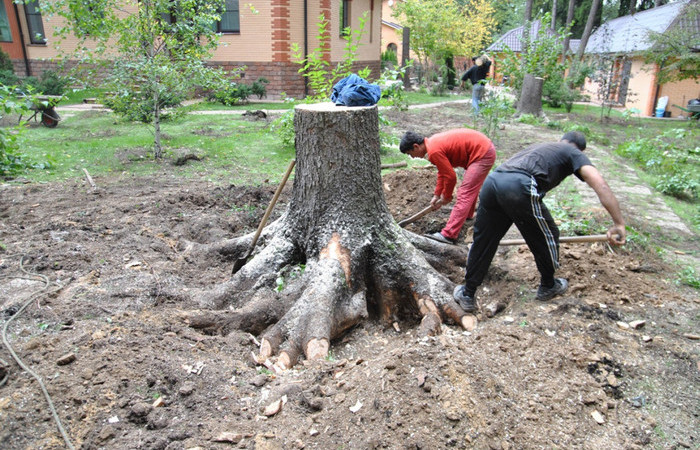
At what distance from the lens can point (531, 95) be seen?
15.1m

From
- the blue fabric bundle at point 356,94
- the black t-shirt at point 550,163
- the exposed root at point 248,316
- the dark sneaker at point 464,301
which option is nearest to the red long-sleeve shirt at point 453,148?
the blue fabric bundle at point 356,94

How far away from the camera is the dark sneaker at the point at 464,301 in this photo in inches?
155

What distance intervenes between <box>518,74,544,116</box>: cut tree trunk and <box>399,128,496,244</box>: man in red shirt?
11.4 metres

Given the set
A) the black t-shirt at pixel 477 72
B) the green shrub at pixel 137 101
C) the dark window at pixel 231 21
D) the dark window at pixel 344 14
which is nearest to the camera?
the green shrub at pixel 137 101

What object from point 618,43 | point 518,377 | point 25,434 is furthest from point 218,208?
point 618,43

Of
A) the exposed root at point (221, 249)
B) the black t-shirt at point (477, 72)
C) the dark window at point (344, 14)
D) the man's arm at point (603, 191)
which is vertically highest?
the dark window at point (344, 14)

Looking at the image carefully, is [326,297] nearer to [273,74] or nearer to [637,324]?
[637,324]

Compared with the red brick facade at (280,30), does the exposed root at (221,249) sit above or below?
below

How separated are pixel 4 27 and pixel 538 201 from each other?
75.5ft

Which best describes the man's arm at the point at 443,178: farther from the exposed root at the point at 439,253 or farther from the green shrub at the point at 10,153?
the green shrub at the point at 10,153

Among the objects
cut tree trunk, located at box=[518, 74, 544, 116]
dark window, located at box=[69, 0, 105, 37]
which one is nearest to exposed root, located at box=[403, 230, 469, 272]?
dark window, located at box=[69, 0, 105, 37]

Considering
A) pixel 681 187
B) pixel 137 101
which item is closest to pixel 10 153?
pixel 137 101

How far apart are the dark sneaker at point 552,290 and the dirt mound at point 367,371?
0.10 meters

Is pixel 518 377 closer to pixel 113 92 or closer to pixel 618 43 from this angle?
pixel 113 92
